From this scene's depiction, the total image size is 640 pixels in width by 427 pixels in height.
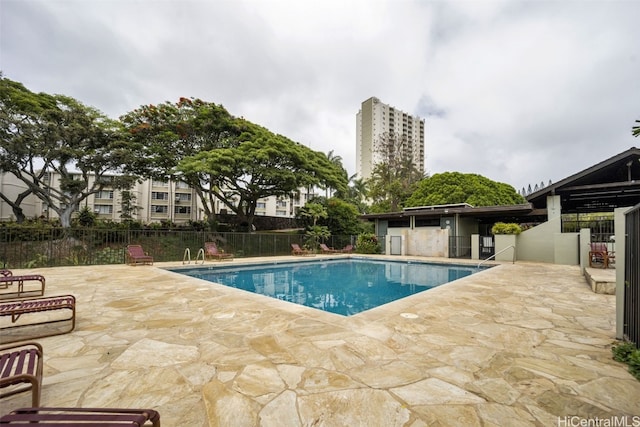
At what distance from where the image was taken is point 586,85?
39.9 ft

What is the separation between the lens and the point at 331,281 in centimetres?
1029

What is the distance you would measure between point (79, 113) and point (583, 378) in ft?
76.4

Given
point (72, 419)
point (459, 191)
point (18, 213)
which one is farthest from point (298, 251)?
point (18, 213)

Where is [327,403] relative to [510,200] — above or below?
below

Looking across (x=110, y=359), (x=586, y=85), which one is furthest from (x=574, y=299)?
(x=586, y=85)

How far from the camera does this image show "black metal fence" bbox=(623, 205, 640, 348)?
8.90 feet

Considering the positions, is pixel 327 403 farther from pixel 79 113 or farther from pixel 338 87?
pixel 79 113

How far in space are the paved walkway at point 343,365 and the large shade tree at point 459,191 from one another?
2435cm

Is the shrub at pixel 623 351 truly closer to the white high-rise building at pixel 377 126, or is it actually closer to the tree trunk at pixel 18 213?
the tree trunk at pixel 18 213

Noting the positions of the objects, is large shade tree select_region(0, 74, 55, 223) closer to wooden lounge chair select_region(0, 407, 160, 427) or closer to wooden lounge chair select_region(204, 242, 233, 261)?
wooden lounge chair select_region(204, 242, 233, 261)

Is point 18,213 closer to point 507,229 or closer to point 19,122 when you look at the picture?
point 19,122

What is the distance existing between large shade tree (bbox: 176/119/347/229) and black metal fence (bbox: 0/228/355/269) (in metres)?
4.11

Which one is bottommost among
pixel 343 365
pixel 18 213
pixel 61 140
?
pixel 343 365

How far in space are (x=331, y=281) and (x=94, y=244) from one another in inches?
409
